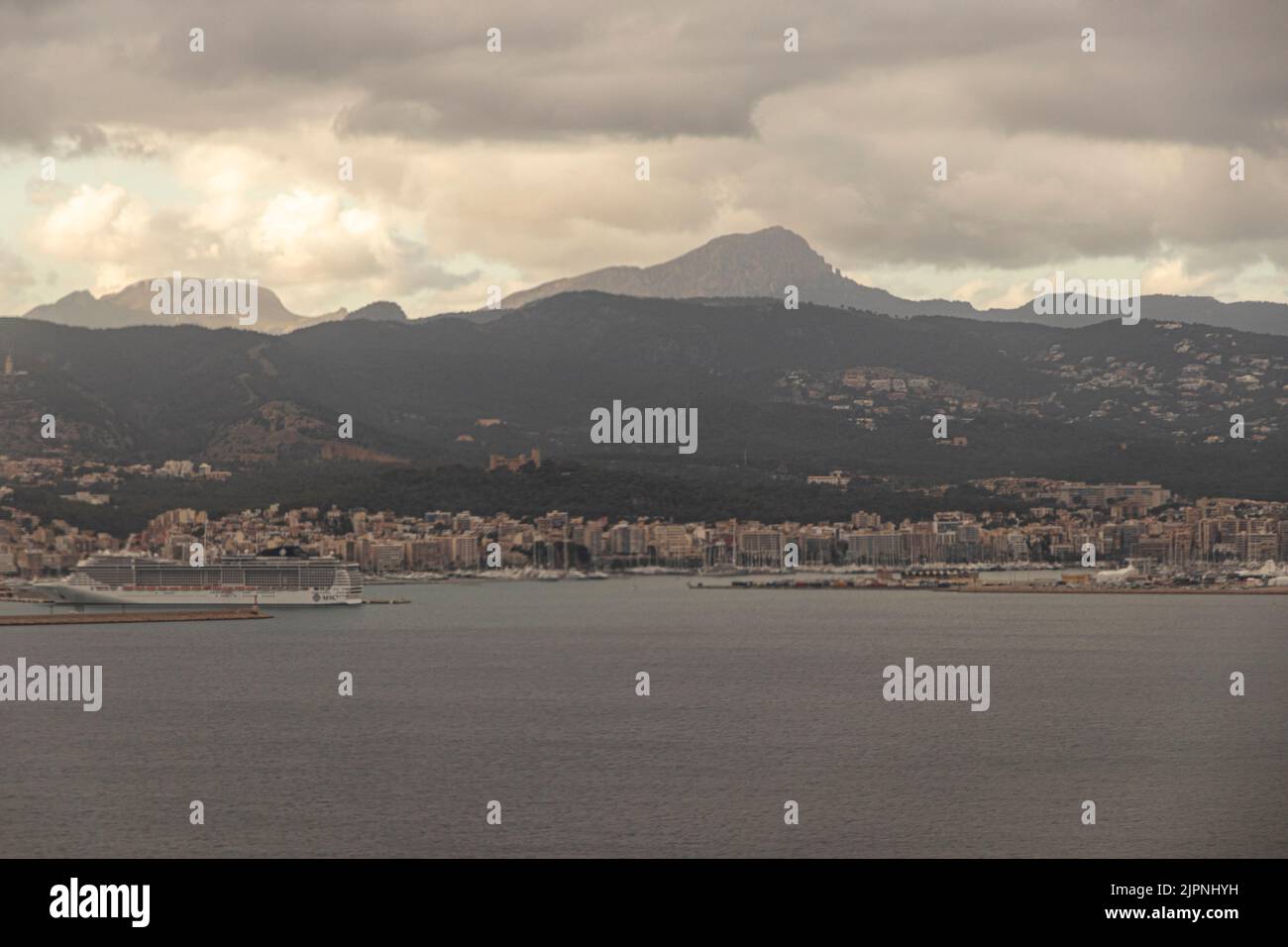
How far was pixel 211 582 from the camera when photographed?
116 meters

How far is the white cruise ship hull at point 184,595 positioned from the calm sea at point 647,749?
29.7 meters

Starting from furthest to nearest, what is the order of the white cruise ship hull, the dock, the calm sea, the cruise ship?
the cruise ship, the white cruise ship hull, the dock, the calm sea

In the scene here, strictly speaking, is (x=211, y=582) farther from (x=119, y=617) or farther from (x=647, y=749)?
(x=647, y=749)

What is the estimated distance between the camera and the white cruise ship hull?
112 m

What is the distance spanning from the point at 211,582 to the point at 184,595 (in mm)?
2399

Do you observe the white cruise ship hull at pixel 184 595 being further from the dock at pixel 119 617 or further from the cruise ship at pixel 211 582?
the dock at pixel 119 617

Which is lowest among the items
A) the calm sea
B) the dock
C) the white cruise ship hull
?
the calm sea

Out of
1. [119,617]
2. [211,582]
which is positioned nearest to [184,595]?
[211,582]

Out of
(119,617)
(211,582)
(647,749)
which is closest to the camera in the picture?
(647,749)

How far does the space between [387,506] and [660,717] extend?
124078mm

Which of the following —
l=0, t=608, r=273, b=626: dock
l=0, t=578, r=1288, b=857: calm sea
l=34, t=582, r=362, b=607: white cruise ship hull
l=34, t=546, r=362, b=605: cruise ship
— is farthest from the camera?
l=34, t=546, r=362, b=605: cruise ship

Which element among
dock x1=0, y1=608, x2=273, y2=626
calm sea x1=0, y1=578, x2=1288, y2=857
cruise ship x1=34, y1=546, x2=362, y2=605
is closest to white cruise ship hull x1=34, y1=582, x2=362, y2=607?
cruise ship x1=34, y1=546, x2=362, y2=605

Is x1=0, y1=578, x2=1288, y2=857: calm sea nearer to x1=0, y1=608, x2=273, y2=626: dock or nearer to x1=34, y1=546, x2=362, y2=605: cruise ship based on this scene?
x1=0, y1=608, x2=273, y2=626: dock

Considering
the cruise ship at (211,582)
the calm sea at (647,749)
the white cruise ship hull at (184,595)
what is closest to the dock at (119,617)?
the white cruise ship hull at (184,595)
